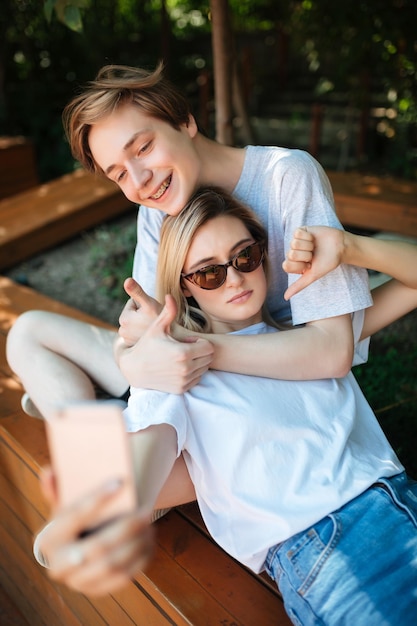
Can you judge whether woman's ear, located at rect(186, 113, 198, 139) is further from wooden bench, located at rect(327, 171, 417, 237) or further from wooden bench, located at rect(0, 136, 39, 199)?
wooden bench, located at rect(0, 136, 39, 199)

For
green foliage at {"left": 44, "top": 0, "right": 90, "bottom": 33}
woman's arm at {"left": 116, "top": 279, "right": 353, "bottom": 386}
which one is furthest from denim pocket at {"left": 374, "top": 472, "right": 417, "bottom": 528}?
green foliage at {"left": 44, "top": 0, "right": 90, "bottom": 33}

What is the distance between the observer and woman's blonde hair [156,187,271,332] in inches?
71.2

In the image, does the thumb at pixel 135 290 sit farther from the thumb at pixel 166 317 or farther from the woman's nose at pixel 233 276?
the woman's nose at pixel 233 276

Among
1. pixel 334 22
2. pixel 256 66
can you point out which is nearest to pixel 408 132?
pixel 334 22

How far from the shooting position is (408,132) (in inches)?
246

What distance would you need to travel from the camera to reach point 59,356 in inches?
90.0

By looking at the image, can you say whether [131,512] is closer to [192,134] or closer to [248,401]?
[248,401]

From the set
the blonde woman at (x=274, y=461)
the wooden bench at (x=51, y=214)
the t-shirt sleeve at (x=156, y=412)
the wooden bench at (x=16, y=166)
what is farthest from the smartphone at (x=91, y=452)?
the wooden bench at (x=16, y=166)

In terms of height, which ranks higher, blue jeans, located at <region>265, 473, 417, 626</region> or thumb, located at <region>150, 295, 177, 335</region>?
thumb, located at <region>150, 295, 177, 335</region>

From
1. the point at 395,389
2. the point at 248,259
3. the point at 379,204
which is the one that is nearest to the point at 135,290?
the point at 248,259

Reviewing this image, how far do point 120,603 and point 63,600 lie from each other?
1.70 ft

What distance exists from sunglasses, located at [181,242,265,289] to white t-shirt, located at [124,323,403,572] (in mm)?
259

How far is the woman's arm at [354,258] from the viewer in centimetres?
167

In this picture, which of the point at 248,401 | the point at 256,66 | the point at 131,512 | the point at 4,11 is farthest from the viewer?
the point at 256,66
